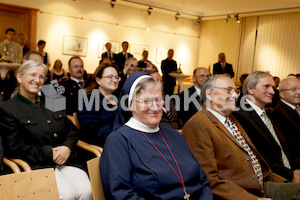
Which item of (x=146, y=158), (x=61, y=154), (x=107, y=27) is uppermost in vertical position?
(x=107, y=27)

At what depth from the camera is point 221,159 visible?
91.4 inches

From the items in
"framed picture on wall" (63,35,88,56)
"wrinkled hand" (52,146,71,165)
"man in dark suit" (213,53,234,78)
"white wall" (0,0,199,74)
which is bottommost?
"wrinkled hand" (52,146,71,165)

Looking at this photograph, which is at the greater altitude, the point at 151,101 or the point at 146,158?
the point at 151,101

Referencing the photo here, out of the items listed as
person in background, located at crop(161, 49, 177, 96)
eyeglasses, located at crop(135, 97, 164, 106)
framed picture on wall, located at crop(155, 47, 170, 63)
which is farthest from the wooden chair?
framed picture on wall, located at crop(155, 47, 170, 63)

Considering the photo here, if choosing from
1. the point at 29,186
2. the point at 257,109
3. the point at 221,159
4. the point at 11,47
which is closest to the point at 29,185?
the point at 29,186

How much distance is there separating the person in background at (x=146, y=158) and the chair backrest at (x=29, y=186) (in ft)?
1.06

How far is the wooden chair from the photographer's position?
1.62 metres

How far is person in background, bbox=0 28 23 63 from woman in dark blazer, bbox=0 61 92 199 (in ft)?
19.1

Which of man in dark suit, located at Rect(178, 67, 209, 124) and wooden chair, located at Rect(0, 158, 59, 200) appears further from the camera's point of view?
man in dark suit, located at Rect(178, 67, 209, 124)

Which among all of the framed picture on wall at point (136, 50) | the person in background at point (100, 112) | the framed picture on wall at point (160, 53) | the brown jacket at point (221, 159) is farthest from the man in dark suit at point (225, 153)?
the framed picture on wall at point (160, 53)

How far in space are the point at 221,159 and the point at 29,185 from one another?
4.58 feet

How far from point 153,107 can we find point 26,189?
0.91 m

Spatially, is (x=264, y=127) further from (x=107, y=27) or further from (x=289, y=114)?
(x=107, y=27)

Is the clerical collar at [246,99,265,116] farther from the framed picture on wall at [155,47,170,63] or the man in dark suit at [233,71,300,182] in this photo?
the framed picture on wall at [155,47,170,63]
